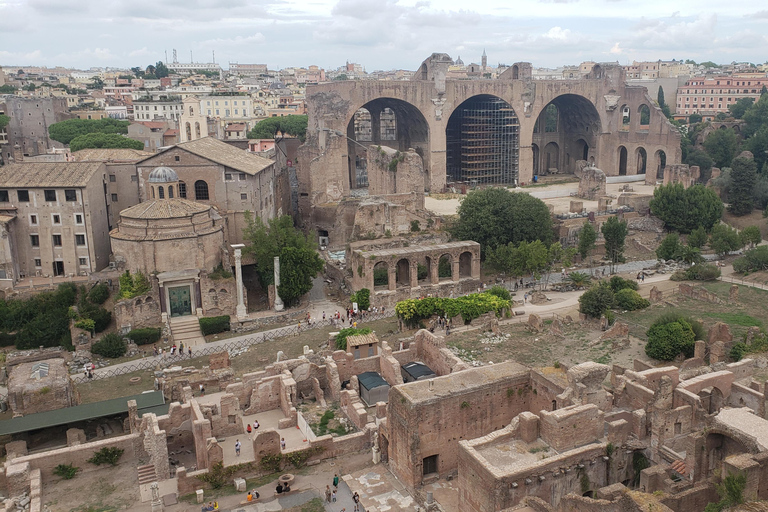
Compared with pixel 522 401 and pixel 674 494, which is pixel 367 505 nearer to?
pixel 522 401

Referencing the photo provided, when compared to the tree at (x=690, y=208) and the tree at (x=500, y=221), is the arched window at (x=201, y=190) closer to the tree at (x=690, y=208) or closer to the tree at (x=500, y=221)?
the tree at (x=500, y=221)

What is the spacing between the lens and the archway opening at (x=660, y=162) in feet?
231

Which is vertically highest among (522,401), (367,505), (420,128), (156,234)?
(420,128)

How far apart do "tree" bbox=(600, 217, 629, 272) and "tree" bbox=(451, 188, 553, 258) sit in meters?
4.17

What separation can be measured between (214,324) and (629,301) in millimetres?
22193

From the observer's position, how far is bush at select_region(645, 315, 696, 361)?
3023cm

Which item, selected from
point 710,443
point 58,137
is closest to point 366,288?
point 710,443

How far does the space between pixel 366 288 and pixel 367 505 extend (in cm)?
2077

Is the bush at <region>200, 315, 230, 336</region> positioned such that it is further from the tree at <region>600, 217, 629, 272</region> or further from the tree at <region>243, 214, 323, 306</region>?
the tree at <region>600, 217, 629, 272</region>

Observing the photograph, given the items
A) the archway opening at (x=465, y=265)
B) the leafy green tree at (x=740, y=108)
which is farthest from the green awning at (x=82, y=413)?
the leafy green tree at (x=740, y=108)

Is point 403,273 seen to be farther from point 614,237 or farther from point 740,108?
point 740,108

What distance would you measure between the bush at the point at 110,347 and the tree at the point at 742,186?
50.1 m

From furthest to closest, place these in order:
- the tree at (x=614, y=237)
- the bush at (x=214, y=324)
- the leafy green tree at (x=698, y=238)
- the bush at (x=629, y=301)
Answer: the leafy green tree at (x=698, y=238)
the tree at (x=614, y=237)
the bush at (x=629, y=301)
the bush at (x=214, y=324)

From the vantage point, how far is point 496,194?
47781 mm
